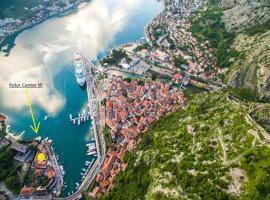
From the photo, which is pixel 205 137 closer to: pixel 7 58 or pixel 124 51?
pixel 124 51

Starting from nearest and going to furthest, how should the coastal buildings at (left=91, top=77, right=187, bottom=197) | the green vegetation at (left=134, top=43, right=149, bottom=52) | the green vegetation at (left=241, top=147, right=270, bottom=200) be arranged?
the green vegetation at (left=241, top=147, right=270, bottom=200)
the coastal buildings at (left=91, top=77, right=187, bottom=197)
the green vegetation at (left=134, top=43, right=149, bottom=52)

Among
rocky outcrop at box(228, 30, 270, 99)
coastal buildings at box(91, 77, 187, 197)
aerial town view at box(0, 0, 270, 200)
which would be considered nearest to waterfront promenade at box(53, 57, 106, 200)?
aerial town view at box(0, 0, 270, 200)

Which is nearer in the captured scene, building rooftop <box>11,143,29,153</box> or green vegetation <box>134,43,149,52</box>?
building rooftop <box>11,143,29,153</box>

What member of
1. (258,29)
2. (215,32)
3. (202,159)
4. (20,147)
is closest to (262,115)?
(202,159)

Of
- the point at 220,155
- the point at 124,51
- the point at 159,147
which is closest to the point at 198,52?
the point at 124,51

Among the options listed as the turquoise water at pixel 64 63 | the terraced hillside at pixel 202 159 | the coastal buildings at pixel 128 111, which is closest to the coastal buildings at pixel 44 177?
the turquoise water at pixel 64 63

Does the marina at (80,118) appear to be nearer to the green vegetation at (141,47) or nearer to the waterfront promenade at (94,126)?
the waterfront promenade at (94,126)

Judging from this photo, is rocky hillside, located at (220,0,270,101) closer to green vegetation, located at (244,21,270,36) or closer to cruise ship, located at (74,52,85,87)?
green vegetation, located at (244,21,270,36)

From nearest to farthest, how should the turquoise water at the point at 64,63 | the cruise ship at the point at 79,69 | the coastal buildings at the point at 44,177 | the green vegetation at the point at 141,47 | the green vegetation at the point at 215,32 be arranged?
the coastal buildings at the point at 44,177, the turquoise water at the point at 64,63, the cruise ship at the point at 79,69, the green vegetation at the point at 215,32, the green vegetation at the point at 141,47

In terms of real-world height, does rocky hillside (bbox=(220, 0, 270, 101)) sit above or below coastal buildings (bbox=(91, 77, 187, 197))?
above
